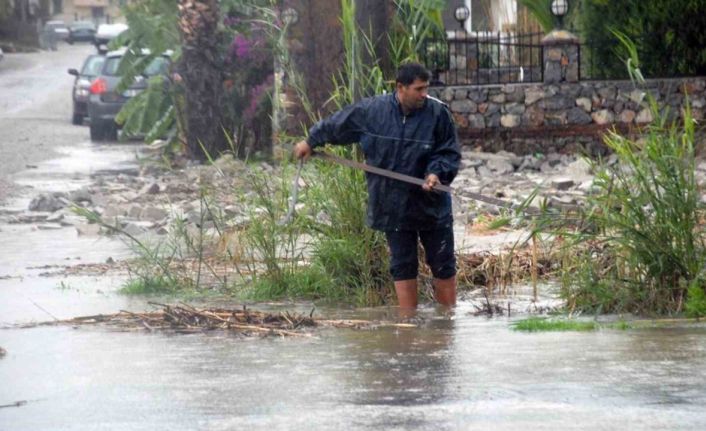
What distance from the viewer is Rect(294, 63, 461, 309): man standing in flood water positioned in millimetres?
8445

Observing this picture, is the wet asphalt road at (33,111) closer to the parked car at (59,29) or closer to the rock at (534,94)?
the parked car at (59,29)

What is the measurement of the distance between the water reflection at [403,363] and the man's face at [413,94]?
1.28 metres

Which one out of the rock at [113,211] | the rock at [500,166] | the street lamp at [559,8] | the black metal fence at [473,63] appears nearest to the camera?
the rock at [113,211]

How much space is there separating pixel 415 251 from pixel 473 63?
46.5 ft

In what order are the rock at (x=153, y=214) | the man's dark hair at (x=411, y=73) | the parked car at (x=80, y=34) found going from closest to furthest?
the man's dark hair at (x=411, y=73) → the rock at (x=153, y=214) → the parked car at (x=80, y=34)

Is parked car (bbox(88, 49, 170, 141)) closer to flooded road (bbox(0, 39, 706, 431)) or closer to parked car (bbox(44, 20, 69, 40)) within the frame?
flooded road (bbox(0, 39, 706, 431))

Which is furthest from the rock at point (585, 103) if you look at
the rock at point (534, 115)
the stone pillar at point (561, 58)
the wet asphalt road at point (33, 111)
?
the wet asphalt road at point (33, 111)

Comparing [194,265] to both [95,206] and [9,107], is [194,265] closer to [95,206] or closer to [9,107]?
[95,206]

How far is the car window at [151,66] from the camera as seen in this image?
26284mm

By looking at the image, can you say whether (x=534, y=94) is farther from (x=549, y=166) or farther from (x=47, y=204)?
(x=47, y=204)

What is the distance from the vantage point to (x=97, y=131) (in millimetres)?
29562

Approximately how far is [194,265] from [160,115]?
1324cm

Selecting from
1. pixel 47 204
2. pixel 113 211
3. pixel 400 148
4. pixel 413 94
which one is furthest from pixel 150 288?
pixel 47 204

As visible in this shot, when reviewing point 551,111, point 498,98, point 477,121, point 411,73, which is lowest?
point 477,121
